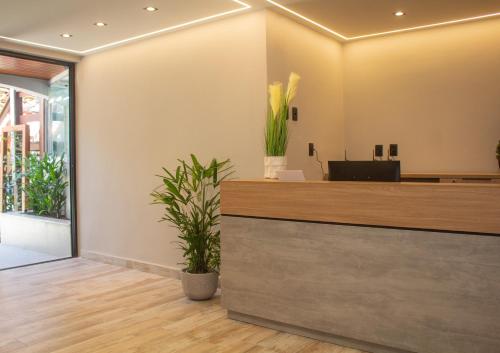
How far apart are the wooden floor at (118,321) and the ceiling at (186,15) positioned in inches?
102

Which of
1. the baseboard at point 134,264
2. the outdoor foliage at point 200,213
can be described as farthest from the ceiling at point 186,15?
the baseboard at point 134,264

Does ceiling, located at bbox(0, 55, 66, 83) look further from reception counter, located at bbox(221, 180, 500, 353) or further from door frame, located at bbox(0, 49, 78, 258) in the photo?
reception counter, located at bbox(221, 180, 500, 353)

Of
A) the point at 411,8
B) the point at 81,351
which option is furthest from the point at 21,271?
the point at 411,8

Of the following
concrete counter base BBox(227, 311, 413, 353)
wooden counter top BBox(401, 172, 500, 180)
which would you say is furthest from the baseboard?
wooden counter top BBox(401, 172, 500, 180)

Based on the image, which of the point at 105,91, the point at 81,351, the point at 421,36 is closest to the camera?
the point at 81,351

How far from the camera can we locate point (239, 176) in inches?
177

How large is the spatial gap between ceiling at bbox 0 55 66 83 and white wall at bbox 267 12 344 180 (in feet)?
10.5

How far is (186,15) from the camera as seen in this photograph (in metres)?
4.44

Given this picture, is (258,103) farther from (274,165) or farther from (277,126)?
(274,165)

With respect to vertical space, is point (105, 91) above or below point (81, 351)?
above

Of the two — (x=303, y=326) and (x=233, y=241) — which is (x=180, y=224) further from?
(x=303, y=326)

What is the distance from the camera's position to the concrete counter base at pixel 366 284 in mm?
2697

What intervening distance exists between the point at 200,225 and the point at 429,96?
2772 millimetres

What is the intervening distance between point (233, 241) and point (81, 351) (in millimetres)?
1290
